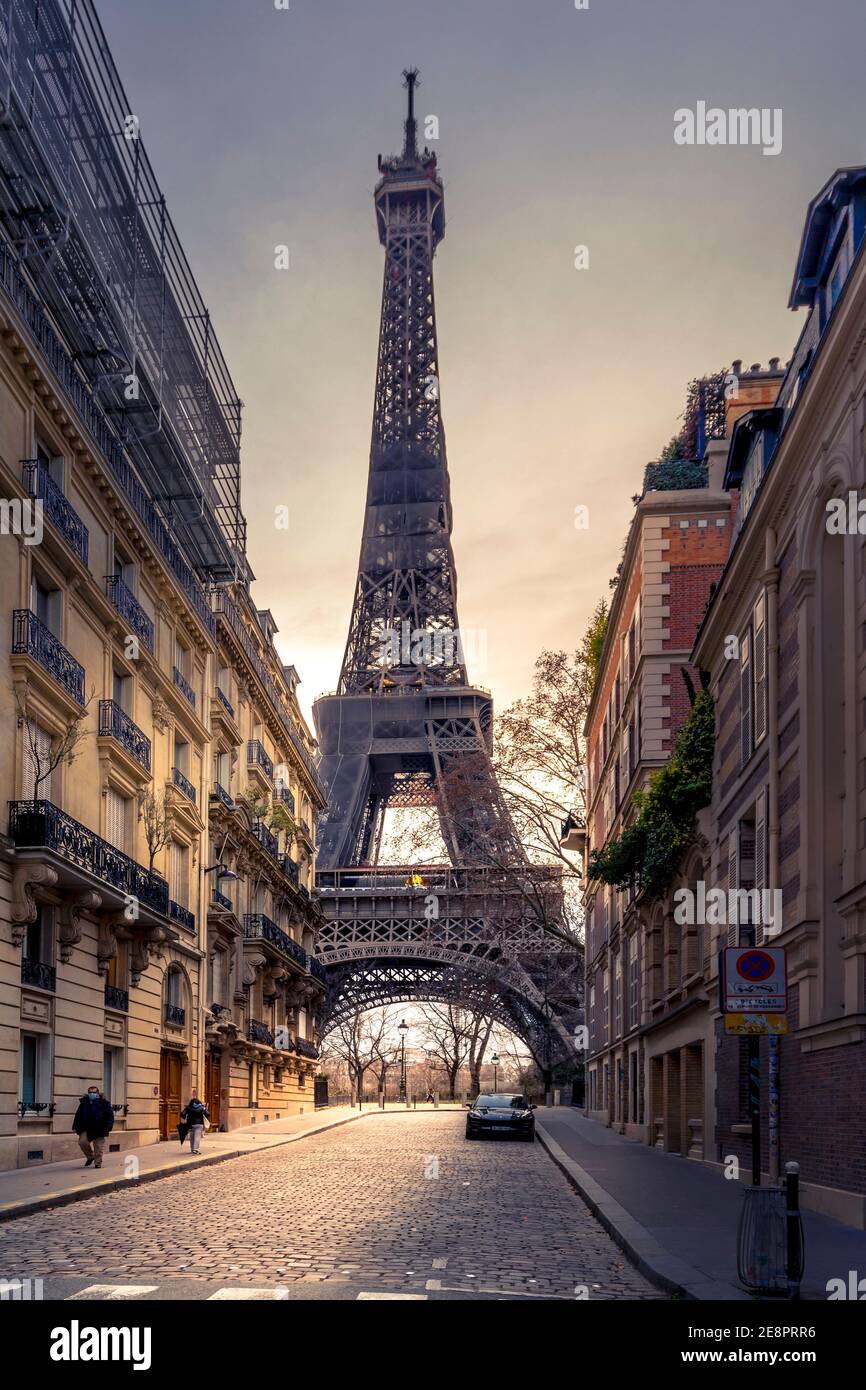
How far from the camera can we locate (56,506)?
27594 millimetres

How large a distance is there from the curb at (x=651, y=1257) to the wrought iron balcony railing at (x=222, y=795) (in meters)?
22.6

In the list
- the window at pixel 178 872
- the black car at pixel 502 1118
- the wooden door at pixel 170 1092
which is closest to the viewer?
the wooden door at pixel 170 1092

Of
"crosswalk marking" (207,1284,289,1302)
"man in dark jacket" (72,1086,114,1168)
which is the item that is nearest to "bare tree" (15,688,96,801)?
"man in dark jacket" (72,1086,114,1168)

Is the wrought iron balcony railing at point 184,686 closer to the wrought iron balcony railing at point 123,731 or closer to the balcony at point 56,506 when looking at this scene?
the wrought iron balcony railing at point 123,731

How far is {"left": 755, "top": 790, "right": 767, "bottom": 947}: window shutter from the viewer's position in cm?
2067

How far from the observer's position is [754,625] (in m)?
22.3

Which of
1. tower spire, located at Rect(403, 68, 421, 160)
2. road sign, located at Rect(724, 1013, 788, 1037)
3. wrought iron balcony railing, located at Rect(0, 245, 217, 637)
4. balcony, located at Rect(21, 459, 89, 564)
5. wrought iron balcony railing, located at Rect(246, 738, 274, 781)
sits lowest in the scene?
road sign, located at Rect(724, 1013, 788, 1037)

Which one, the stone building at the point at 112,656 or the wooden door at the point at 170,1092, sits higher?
the stone building at the point at 112,656

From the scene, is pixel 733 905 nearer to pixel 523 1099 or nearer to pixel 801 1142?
pixel 801 1142

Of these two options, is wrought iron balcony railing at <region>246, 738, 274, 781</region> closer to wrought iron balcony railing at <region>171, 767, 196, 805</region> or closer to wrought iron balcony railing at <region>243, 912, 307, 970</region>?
wrought iron balcony railing at <region>243, 912, 307, 970</region>

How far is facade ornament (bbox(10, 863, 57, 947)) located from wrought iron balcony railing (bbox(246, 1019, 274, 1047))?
940 inches

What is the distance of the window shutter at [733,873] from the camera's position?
22.5 metres

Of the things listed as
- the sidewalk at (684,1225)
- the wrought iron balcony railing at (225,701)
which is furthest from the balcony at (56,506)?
the sidewalk at (684,1225)

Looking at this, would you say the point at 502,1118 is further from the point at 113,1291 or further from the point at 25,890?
the point at 113,1291
